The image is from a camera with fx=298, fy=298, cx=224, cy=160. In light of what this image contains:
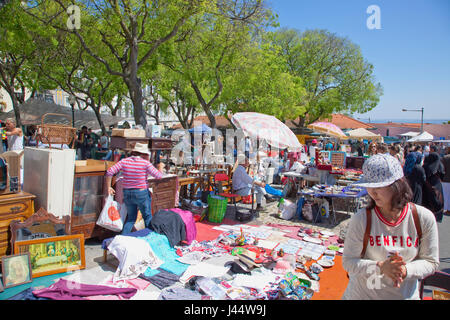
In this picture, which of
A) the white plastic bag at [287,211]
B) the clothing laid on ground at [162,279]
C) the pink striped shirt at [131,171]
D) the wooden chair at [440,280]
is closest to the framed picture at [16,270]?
the clothing laid on ground at [162,279]

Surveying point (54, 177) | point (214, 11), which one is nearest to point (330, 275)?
point (54, 177)

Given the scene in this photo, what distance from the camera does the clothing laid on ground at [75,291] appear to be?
3395 mm

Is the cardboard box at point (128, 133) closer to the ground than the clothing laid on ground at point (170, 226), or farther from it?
farther from it

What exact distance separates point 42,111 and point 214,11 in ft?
43.6

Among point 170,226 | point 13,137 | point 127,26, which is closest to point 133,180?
point 170,226

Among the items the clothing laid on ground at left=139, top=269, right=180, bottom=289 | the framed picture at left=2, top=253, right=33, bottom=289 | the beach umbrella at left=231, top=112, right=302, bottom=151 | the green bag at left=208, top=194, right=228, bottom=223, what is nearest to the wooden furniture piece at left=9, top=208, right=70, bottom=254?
the framed picture at left=2, top=253, right=33, bottom=289

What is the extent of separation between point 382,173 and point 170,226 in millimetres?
4068

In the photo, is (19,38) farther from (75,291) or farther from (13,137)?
(75,291)

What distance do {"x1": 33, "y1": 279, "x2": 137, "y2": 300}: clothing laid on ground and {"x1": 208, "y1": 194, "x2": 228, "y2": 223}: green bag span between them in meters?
3.33

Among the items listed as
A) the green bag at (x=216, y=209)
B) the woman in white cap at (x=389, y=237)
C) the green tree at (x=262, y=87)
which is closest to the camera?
the woman in white cap at (x=389, y=237)

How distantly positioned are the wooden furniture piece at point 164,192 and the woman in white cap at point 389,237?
4.68 m

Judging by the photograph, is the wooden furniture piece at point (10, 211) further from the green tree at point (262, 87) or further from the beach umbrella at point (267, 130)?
the green tree at point (262, 87)

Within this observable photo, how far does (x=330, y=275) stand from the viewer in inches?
176
